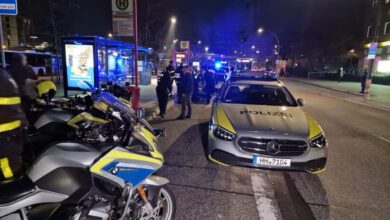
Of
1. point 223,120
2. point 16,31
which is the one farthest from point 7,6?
point 16,31

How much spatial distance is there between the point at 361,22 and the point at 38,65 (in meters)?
55.6

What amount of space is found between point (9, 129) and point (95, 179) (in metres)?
0.84

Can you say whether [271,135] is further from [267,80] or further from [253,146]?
[267,80]

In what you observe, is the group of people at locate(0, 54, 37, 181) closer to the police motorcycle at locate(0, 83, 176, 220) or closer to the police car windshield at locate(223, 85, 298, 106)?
the police motorcycle at locate(0, 83, 176, 220)

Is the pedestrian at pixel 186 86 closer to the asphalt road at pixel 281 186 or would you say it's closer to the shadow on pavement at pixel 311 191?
the asphalt road at pixel 281 186

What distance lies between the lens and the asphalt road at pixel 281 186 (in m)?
3.80

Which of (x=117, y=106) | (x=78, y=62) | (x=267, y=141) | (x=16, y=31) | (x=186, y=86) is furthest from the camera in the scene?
(x=16, y=31)

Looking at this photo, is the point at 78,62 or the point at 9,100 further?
the point at 78,62

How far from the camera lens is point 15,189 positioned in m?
2.32

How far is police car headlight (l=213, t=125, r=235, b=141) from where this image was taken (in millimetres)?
4625

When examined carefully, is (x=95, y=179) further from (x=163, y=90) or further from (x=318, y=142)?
(x=163, y=90)

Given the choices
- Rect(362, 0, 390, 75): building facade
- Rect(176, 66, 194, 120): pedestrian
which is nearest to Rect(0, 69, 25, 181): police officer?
Rect(176, 66, 194, 120): pedestrian

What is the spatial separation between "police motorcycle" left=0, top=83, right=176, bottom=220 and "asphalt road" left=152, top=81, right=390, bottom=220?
3.72ft

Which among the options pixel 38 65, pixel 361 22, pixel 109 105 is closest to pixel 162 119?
pixel 109 105
